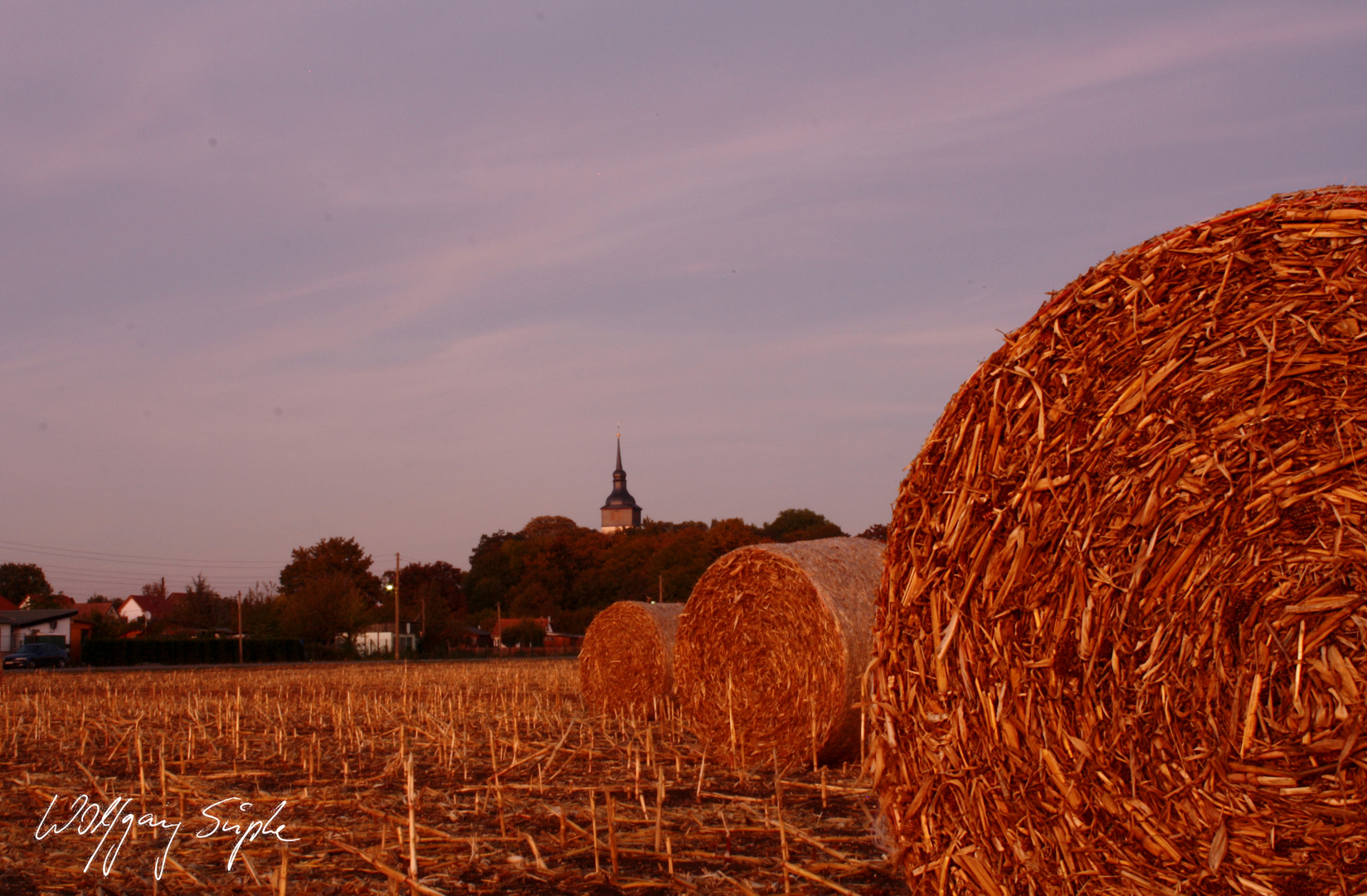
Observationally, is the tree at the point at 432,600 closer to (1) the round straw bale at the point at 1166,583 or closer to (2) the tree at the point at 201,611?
(2) the tree at the point at 201,611

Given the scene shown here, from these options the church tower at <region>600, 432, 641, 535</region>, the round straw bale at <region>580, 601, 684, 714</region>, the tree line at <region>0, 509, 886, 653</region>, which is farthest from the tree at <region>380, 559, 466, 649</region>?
the church tower at <region>600, 432, 641, 535</region>

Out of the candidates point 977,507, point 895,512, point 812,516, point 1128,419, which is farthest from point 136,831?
point 812,516

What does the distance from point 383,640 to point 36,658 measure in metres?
24.5

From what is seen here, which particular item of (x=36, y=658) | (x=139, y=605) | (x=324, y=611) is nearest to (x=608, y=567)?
(x=324, y=611)

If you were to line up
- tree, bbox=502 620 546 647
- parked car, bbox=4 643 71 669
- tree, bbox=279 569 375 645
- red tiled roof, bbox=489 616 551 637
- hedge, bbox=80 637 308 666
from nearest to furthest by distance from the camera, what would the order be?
parked car, bbox=4 643 71 669 → hedge, bbox=80 637 308 666 → tree, bbox=279 569 375 645 → tree, bbox=502 620 546 647 → red tiled roof, bbox=489 616 551 637

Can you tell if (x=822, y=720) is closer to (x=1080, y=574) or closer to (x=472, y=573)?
(x=1080, y=574)

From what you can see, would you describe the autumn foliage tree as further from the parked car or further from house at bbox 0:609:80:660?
the parked car

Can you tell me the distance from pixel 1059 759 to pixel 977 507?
90 cm

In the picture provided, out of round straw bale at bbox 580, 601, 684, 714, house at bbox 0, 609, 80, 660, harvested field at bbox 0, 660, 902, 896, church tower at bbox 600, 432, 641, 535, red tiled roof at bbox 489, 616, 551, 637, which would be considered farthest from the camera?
church tower at bbox 600, 432, 641, 535

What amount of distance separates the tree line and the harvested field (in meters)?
28.6

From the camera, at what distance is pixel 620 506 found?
173250mm

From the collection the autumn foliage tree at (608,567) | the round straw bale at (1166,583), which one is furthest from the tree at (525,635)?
the round straw bale at (1166,583)

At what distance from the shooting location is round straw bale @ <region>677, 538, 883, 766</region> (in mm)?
7395

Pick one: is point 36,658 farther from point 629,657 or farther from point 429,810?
point 429,810
